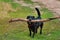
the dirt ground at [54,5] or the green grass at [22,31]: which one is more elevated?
the green grass at [22,31]

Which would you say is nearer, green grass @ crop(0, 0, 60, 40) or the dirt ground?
green grass @ crop(0, 0, 60, 40)

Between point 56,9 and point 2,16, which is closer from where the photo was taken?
point 2,16

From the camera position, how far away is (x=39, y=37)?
12.5 metres

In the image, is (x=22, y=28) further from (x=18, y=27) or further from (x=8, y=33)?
(x=8, y=33)

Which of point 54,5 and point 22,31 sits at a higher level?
point 22,31

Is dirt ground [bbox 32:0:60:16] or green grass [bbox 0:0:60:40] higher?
green grass [bbox 0:0:60:40]

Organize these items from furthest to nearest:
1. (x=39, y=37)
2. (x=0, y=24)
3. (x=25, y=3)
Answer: (x=25, y=3)
(x=0, y=24)
(x=39, y=37)

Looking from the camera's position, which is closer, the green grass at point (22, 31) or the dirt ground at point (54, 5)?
the green grass at point (22, 31)

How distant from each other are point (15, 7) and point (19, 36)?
8.61 metres

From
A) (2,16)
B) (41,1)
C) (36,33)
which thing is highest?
(36,33)

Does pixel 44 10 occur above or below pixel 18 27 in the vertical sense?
below

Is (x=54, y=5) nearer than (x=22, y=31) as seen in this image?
No

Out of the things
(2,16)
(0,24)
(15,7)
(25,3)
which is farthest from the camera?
(25,3)

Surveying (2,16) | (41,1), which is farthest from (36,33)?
(41,1)
